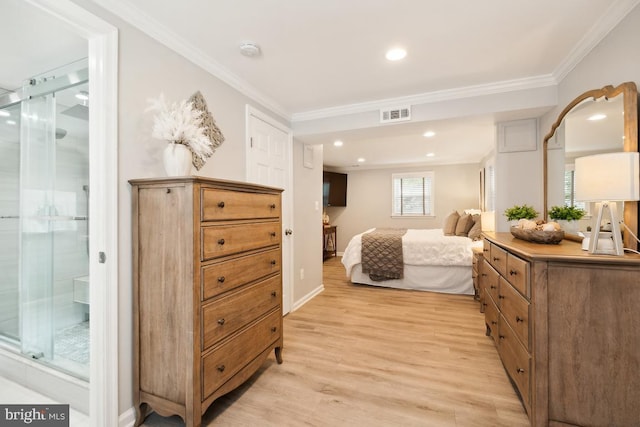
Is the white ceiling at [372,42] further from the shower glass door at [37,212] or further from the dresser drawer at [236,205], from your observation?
the dresser drawer at [236,205]

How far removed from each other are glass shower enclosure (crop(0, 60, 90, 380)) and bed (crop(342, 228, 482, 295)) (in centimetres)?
348

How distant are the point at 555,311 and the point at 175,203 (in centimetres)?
203

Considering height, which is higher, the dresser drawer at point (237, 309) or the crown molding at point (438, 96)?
the crown molding at point (438, 96)

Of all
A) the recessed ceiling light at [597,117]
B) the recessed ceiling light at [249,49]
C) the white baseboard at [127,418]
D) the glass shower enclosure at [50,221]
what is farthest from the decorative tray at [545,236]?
the glass shower enclosure at [50,221]

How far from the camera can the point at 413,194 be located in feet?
24.3

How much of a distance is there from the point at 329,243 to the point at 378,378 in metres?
5.17

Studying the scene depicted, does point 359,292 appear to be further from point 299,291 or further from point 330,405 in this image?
point 330,405

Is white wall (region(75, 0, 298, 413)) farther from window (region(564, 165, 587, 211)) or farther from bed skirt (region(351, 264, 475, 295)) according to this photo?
bed skirt (region(351, 264, 475, 295))

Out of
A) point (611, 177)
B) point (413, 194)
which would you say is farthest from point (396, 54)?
point (413, 194)

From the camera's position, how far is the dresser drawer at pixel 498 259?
75.5 inches

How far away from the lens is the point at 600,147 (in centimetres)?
180

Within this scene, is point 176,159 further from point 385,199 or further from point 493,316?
point 385,199

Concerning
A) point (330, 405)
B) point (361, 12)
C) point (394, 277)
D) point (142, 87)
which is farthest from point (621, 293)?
point (394, 277)

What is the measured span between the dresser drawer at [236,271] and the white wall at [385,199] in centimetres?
588
